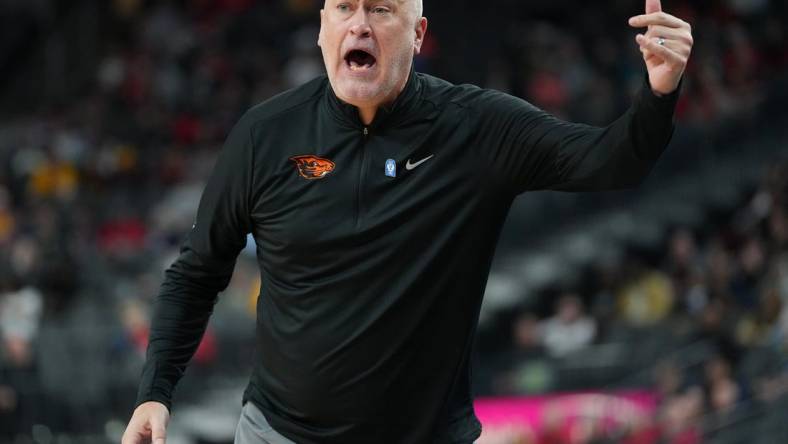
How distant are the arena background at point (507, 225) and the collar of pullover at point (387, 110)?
6435mm

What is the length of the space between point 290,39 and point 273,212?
14.8 m

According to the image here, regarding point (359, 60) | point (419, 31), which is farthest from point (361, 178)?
point (419, 31)

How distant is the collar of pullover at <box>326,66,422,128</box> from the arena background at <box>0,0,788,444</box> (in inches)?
253

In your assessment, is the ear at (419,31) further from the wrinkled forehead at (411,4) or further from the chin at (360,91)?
the chin at (360,91)

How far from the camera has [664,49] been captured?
3.11m

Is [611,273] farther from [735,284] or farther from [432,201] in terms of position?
[432,201]

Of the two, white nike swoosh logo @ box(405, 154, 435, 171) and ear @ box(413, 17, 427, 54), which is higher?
ear @ box(413, 17, 427, 54)

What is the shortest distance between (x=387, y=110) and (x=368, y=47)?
20 cm

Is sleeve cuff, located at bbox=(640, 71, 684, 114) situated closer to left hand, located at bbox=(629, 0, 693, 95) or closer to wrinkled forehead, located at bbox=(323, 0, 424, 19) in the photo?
left hand, located at bbox=(629, 0, 693, 95)

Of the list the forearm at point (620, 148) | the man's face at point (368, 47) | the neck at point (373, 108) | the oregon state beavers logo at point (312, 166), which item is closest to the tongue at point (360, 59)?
the man's face at point (368, 47)

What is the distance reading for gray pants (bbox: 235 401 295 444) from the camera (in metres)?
3.72

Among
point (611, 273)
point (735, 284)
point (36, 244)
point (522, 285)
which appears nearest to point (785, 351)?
point (735, 284)

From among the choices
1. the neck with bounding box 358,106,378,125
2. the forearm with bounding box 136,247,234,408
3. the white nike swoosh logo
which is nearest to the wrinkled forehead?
the neck with bounding box 358,106,378,125

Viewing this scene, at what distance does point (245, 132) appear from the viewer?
3744mm
